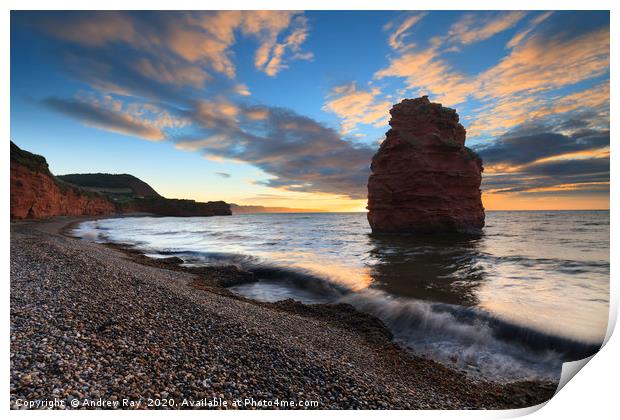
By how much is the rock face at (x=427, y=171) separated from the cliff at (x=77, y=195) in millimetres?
21759

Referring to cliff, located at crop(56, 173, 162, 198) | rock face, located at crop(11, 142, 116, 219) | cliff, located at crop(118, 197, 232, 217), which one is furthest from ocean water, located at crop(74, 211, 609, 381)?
cliff, located at crop(118, 197, 232, 217)

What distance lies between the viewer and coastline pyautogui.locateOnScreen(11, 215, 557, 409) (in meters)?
2.87

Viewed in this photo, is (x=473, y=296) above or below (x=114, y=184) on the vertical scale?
below

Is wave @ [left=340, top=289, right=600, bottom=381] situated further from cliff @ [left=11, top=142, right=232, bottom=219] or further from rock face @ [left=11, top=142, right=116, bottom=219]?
rock face @ [left=11, top=142, right=116, bottom=219]

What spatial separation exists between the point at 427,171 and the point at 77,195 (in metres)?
50.2

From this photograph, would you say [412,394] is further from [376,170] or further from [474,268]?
[376,170]

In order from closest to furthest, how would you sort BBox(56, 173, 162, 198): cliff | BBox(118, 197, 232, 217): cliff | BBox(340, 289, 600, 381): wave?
BBox(340, 289, 600, 381): wave → BBox(56, 173, 162, 198): cliff → BBox(118, 197, 232, 217): cliff

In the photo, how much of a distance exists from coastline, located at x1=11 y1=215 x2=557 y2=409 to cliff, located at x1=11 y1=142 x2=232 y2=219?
647cm

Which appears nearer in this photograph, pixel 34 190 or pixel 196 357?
pixel 196 357

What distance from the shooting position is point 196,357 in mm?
3377

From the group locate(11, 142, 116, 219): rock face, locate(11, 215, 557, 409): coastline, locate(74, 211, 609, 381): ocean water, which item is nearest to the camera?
locate(11, 215, 557, 409): coastline

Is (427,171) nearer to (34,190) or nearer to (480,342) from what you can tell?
(480,342)

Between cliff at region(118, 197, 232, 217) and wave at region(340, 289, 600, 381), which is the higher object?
cliff at region(118, 197, 232, 217)

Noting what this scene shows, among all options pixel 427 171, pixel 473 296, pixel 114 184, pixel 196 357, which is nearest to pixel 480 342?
pixel 473 296
